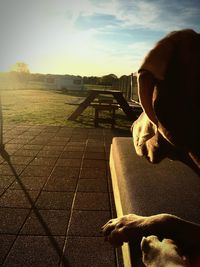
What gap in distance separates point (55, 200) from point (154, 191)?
5.34ft

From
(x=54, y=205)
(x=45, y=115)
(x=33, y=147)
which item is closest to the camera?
(x=54, y=205)

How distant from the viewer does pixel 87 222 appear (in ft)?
11.6

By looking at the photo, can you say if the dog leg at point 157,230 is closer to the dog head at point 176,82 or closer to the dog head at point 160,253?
the dog head at point 160,253

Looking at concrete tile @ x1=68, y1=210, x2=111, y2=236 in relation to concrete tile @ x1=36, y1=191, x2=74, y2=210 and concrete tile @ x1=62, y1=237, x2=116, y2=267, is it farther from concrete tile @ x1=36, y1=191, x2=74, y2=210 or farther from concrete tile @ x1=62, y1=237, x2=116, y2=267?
concrete tile @ x1=36, y1=191, x2=74, y2=210

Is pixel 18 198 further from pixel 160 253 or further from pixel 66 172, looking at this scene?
pixel 160 253

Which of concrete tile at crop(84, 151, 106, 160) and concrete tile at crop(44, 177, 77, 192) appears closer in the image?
concrete tile at crop(44, 177, 77, 192)

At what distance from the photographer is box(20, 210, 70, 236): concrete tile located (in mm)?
3295

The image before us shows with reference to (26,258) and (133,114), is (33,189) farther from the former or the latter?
(133,114)

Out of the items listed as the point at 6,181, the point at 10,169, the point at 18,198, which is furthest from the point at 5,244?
the point at 10,169

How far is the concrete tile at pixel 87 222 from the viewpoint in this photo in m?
3.32

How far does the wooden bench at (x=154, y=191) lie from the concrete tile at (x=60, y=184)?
0.94m

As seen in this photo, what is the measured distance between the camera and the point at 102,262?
285 cm

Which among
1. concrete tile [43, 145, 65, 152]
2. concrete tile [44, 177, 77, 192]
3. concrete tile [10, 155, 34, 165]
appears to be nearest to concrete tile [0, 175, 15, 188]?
concrete tile [44, 177, 77, 192]

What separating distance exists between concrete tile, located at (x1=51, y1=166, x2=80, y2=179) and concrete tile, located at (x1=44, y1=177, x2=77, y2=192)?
0.15m
